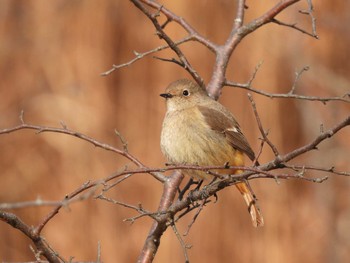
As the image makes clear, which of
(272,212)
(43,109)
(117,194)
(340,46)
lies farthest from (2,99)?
(340,46)

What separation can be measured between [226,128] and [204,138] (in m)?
0.23

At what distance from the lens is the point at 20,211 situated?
27.6 ft

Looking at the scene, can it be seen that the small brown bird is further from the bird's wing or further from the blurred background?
the blurred background

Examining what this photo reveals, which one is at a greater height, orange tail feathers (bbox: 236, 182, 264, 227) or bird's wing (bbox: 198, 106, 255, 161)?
bird's wing (bbox: 198, 106, 255, 161)

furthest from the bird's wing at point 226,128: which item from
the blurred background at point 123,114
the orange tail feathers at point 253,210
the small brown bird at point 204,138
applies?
the blurred background at point 123,114

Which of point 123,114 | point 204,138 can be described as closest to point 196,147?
point 204,138

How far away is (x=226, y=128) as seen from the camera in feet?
16.2

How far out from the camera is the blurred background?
8.44 metres

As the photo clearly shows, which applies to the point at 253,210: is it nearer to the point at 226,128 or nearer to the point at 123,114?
the point at 226,128

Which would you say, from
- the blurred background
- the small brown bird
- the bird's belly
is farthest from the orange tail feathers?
the blurred background

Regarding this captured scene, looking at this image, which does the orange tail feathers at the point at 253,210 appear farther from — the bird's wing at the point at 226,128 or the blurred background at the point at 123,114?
the blurred background at the point at 123,114

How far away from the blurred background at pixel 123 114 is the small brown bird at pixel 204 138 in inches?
131

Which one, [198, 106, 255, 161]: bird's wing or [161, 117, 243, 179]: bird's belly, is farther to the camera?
[198, 106, 255, 161]: bird's wing

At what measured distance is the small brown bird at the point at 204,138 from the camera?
4.66m
